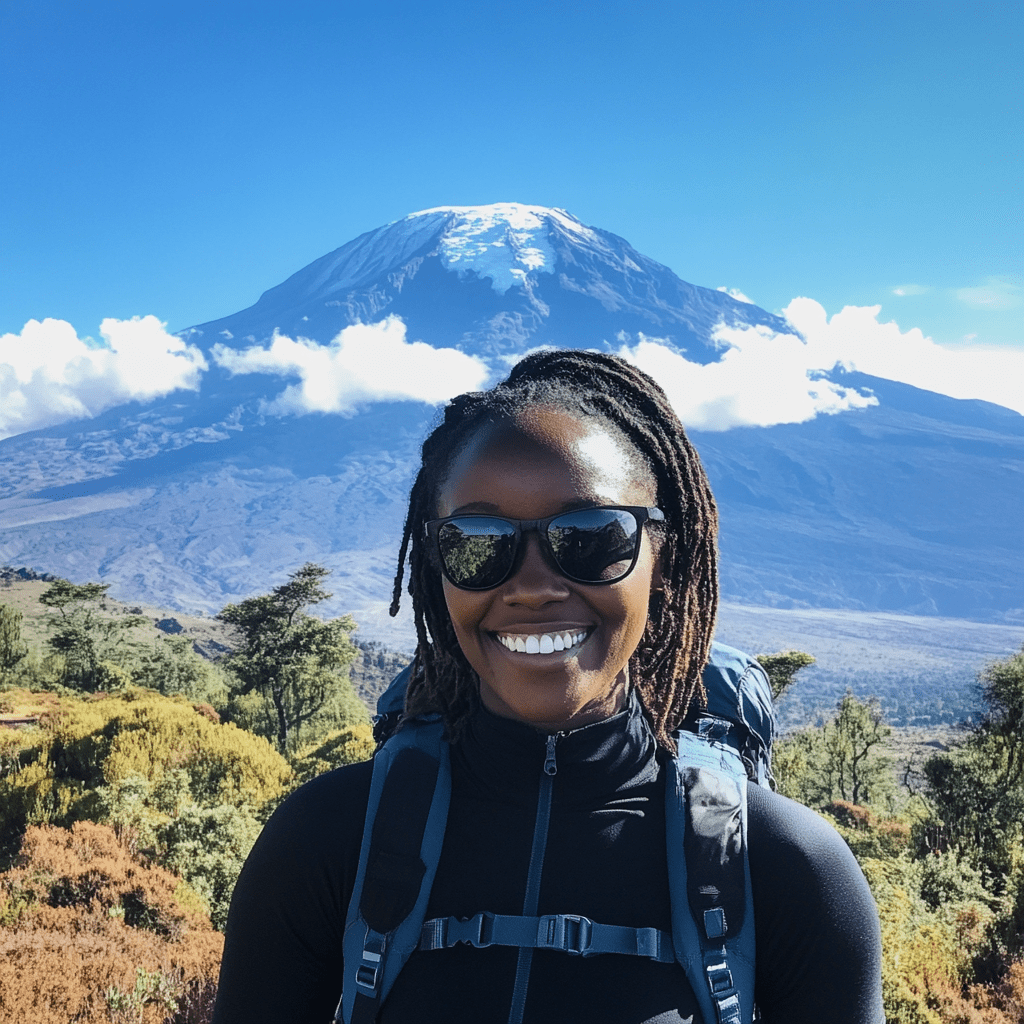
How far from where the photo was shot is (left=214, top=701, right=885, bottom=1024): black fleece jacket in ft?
4.90

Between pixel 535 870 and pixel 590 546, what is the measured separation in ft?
2.29

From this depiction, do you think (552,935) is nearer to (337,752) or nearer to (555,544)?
(555,544)

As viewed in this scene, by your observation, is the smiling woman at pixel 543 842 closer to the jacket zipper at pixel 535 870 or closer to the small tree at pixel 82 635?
the jacket zipper at pixel 535 870

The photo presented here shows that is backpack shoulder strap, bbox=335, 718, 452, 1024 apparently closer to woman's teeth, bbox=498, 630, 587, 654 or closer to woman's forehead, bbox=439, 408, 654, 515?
woman's teeth, bbox=498, 630, 587, 654

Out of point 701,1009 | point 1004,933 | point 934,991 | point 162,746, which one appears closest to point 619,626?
point 701,1009

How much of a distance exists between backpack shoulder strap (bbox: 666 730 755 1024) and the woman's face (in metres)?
0.31

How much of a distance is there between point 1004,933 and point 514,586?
470 inches

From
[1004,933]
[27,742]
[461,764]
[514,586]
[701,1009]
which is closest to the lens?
[701,1009]

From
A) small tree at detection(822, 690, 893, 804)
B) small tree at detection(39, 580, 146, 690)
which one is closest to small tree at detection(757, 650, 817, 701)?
small tree at detection(822, 690, 893, 804)

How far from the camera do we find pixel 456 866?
5.31ft

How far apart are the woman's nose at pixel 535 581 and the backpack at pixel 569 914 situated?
0.46 metres

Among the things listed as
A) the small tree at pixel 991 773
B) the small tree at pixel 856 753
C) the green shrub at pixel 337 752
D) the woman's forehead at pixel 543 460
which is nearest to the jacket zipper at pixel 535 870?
the woman's forehead at pixel 543 460

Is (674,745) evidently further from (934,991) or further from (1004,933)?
(1004,933)

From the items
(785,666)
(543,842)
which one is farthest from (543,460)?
(785,666)
